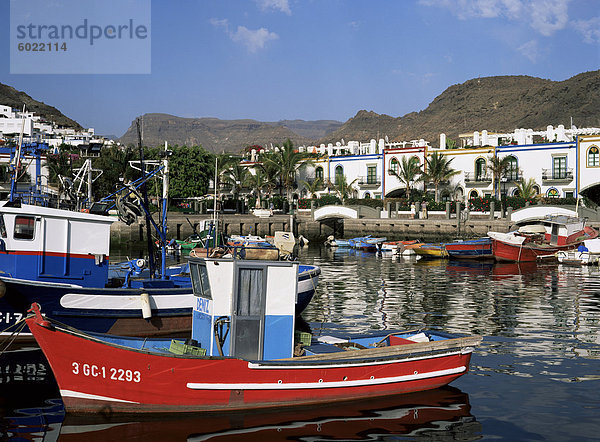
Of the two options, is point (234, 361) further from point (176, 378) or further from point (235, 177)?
point (235, 177)

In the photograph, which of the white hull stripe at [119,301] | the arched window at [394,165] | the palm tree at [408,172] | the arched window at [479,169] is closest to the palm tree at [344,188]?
the arched window at [394,165]

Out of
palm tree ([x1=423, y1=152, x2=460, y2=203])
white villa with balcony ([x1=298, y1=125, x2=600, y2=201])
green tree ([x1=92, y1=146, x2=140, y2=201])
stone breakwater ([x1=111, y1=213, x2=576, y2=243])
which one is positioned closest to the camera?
stone breakwater ([x1=111, y1=213, x2=576, y2=243])

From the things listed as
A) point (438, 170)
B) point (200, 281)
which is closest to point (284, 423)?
point (200, 281)

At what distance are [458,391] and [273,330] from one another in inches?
202

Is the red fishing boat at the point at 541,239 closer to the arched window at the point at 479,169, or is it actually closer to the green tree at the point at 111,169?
the arched window at the point at 479,169

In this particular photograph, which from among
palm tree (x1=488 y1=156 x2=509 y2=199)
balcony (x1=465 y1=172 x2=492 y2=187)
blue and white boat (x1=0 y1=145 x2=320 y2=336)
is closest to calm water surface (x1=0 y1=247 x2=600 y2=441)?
blue and white boat (x1=0 y1=145 x2=320 y2=336)

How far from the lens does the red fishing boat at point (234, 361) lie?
13539mm

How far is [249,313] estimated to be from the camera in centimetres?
1460

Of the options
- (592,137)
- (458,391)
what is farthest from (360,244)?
(458,391)

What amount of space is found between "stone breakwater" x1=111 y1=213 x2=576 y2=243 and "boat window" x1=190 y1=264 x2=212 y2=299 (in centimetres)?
4842

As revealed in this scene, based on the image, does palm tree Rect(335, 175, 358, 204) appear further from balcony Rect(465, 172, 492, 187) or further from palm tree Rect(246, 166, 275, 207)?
balcony Rect(465, 172, 492, 187)

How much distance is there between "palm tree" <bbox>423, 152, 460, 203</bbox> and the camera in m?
80.2

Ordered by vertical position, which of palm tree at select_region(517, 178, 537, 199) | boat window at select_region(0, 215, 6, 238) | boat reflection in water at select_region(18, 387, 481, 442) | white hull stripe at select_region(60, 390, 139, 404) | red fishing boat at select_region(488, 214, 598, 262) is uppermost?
palm tree at select_region(517, 178, 537, 199)

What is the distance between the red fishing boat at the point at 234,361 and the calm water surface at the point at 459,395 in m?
0.41
